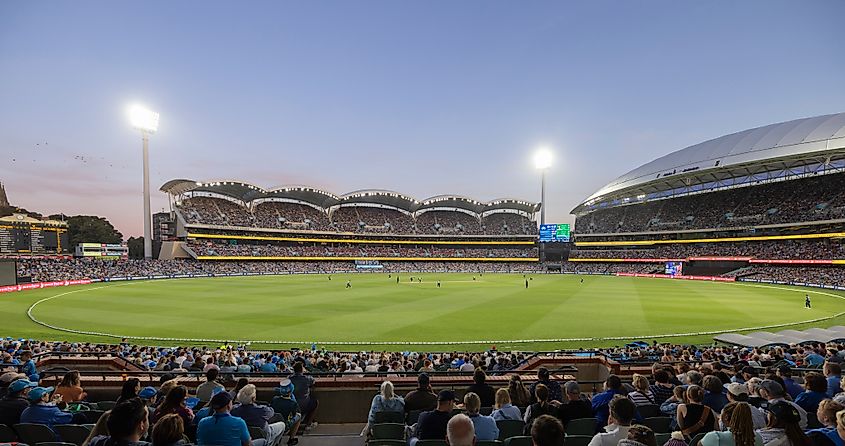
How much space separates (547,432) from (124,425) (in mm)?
3342

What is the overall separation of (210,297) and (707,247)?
77.2 meters

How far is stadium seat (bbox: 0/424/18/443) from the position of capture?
442 cm

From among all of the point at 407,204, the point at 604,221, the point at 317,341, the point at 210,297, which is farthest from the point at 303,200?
the point at 317,341

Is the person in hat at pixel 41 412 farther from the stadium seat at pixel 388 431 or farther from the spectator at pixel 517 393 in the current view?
the spectator at pixel 517 393

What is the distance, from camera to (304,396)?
22.3ft

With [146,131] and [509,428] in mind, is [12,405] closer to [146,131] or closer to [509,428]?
[509,428]

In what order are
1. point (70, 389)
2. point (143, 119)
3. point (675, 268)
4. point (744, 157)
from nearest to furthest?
point (70, 389), point (744, 157), point (675, 268), point (143, 119)

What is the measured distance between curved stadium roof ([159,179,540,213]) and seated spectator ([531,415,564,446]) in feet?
293

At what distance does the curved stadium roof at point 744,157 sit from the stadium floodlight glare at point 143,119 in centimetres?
8772

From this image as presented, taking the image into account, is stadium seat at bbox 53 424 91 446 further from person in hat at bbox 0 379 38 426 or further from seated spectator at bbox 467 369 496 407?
seated spectator at bbox 467 369 496 407

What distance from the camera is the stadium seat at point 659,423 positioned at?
505cm

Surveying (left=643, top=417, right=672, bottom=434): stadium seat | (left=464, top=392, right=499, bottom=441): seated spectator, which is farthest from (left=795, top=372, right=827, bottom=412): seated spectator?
(left=464, top=392, right=499, bottom=441): seated spectator

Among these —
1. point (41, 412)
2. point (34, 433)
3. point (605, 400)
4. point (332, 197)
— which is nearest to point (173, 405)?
point (34, 433)

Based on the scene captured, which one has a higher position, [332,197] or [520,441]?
[332,197]
